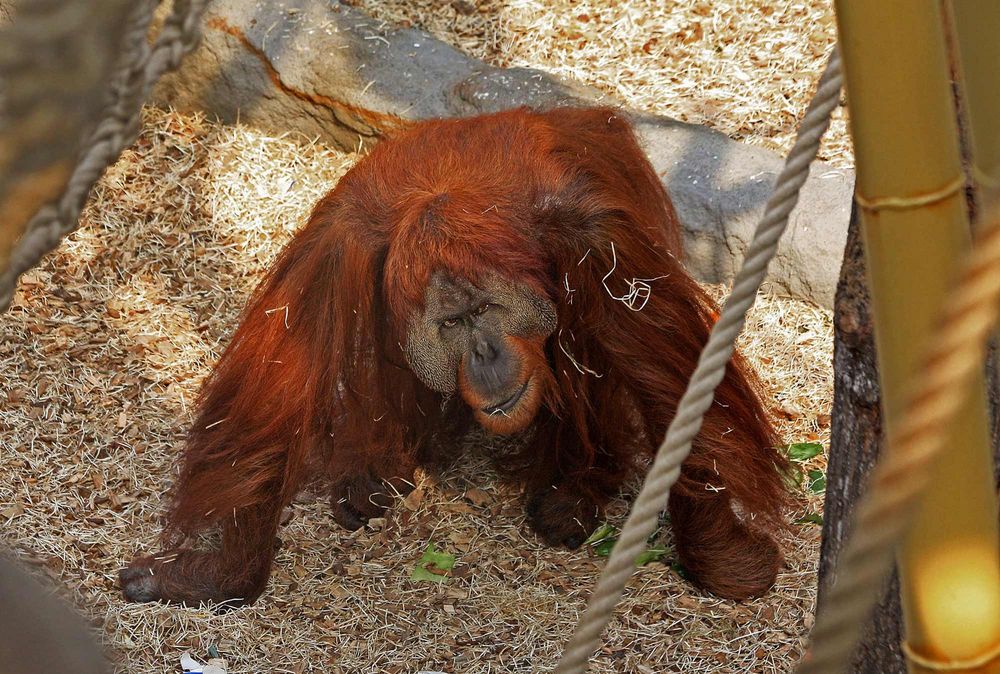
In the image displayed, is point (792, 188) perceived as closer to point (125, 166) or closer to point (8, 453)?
point (8, 453)

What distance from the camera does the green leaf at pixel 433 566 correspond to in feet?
9.61

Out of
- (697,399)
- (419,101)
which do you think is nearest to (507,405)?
(697,399)

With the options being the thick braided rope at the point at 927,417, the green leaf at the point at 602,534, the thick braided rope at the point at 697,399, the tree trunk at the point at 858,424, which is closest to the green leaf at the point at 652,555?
the green leaf at the point at 602,534

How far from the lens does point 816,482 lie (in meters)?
3.04

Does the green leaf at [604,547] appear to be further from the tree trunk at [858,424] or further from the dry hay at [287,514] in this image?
the tree trunk at [858,424]

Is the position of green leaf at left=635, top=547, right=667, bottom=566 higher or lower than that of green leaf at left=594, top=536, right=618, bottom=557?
higher

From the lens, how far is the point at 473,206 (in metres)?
2.56

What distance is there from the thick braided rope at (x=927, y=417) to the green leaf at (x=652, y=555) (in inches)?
85.0

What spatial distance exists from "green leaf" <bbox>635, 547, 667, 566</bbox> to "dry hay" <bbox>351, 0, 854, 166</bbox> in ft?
6.43

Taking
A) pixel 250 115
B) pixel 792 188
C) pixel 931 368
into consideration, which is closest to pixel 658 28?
pixel 250 115

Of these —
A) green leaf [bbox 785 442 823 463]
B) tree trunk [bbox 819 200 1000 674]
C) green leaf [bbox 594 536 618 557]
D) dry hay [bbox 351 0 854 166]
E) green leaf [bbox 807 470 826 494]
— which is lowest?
green leaf [bbox 594 536 618 557]

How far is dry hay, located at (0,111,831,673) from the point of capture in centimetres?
270

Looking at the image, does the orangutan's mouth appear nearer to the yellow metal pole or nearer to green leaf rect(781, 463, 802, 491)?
green leaf rect(781, 463, 802, 491)

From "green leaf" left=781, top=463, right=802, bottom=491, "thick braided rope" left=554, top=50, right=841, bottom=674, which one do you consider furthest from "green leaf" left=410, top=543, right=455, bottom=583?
"thick braided rope" left=554, top=50, right=841, bottom=674
